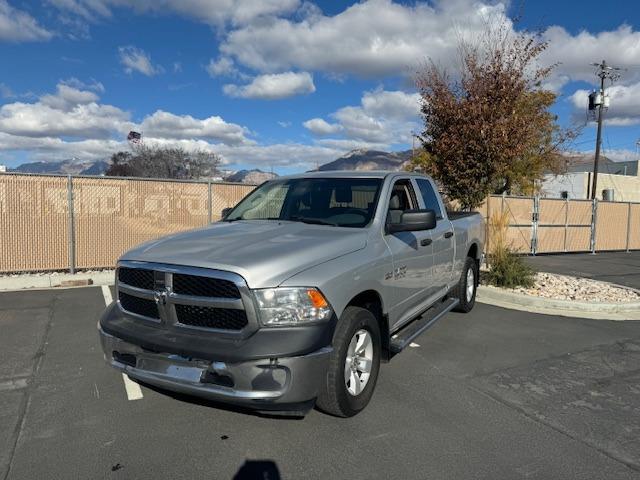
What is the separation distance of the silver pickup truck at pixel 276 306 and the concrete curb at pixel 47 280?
19.7 feet

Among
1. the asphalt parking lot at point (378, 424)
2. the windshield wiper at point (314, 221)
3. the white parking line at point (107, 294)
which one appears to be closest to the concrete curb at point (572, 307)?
the asphalt parking lot at point (378, 424)

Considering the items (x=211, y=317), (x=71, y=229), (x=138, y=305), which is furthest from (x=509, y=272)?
(x=71, y=229)

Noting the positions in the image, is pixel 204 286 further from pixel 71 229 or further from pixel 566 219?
pixel 566 219

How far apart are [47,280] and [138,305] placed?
21.9ft

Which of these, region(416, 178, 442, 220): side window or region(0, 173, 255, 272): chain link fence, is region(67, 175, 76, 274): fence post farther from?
region(416, 178, 442, 220): side window

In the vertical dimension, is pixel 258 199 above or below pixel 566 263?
above

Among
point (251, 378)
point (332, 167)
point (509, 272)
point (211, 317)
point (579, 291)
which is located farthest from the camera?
point (332, 167)

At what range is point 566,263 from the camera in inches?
550

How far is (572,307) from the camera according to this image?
7.63m

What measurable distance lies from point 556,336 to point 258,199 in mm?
4154

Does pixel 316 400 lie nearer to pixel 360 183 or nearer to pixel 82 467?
pixel 82 467

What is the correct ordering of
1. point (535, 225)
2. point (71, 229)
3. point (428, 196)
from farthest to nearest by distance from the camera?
1. point (535, 225)
2. point (71, 229)
3. point (428, 196)

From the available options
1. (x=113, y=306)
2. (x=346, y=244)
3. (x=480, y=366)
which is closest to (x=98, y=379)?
(x=113, y=306)

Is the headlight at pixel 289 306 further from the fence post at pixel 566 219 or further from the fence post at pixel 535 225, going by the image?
the fence post at pixel 566 219
